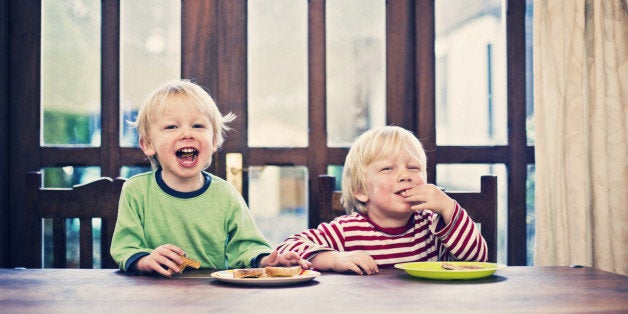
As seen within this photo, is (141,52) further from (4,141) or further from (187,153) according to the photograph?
(187,153)

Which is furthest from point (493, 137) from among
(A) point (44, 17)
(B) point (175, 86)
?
(A) point (44, 17)

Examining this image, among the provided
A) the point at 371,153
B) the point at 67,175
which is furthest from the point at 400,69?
the point at 67,175

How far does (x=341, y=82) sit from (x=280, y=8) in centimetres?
37

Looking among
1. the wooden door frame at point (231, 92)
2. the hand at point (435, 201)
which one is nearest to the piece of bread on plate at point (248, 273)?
the hand at point (435, 201)

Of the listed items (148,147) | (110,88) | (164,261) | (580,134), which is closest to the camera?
(164,261)

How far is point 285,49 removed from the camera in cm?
278

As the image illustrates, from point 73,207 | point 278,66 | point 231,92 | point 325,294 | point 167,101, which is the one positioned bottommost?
point 325,294

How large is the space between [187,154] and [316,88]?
40.6 inches

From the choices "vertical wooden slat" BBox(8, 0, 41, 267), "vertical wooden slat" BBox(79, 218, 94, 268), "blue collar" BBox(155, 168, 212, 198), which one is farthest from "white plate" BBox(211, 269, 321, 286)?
"vertical wooden slat" BBox(8, 0, 41, 267)

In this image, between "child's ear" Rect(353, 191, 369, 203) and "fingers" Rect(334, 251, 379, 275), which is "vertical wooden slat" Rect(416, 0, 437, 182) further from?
"fingers" Rect(334, 251, 379, 275)

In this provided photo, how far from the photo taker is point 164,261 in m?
1.47

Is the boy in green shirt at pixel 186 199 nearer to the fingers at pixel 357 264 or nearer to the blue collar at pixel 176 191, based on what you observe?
the blue collar at pixel 176 191

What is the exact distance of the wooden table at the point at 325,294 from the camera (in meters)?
1.12

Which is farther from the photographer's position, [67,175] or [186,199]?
[67,175]
